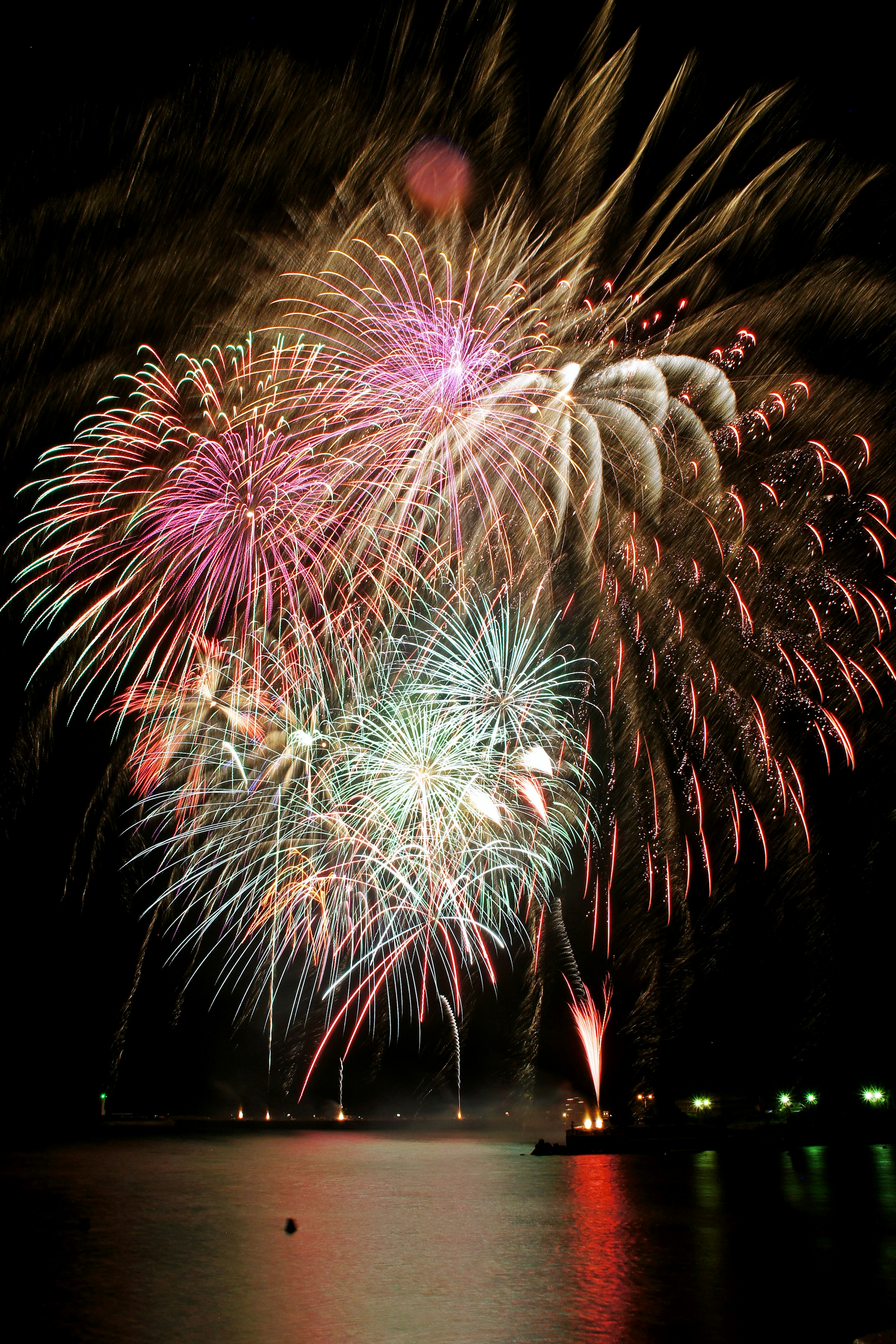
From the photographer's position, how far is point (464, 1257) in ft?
65.2

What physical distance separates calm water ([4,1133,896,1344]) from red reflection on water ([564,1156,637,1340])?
0.07 metres

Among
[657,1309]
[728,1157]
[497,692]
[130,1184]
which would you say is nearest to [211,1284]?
[657,1309]

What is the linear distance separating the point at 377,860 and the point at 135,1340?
926 centimetres

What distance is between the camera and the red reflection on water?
13.9 meters

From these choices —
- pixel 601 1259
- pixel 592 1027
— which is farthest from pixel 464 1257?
pixel 592 1027

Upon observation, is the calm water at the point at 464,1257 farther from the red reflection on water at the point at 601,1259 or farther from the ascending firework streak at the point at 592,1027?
the ascending firework streak at the point at 592,1027

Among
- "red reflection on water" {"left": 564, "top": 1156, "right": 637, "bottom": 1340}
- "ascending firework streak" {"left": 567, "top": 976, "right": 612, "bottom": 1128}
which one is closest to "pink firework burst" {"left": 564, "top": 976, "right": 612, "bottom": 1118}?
"ascending firework streak" {"left": 567, "top": 976, "right": 612, "bottom": 1128}

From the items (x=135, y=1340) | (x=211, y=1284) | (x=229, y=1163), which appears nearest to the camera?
(x=135, y=1340)

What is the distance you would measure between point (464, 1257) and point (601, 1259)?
2.60 m

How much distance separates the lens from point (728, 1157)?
47.0 m

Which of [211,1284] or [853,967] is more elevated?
[853,967]

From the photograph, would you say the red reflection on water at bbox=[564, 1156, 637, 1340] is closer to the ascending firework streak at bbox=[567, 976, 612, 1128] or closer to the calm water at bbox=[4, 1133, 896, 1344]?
the calm water at bbox=[4, 1133, 896, 1344]

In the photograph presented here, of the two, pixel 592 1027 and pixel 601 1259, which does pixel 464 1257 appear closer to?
pixel 601 1259

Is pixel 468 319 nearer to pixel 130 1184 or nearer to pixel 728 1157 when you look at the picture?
pixel 130 1184
